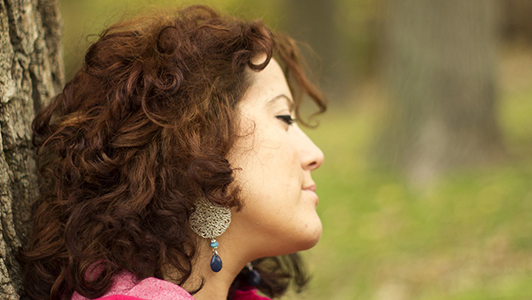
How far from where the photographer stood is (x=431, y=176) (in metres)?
5.50

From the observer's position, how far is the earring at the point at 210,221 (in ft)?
6.16

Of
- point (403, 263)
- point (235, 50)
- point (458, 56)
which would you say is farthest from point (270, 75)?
point (458, 56)

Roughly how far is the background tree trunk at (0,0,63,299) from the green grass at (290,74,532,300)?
7.73ft

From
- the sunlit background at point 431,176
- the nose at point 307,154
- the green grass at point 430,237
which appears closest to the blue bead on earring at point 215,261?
the nose at point 307,154

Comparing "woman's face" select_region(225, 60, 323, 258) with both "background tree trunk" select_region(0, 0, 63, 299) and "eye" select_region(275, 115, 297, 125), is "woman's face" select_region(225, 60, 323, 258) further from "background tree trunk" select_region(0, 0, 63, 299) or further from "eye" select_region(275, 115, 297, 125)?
"background tree trunk" select_region(0, 0, 63, 299)

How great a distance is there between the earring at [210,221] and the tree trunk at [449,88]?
3.97 metres

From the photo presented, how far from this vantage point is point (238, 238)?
195 centimetres

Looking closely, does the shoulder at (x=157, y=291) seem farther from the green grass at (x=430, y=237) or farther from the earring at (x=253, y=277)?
the green grass at (x=430, y=237)

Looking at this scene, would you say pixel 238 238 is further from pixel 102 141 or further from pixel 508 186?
pixel 508 186

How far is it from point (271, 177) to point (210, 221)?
247 mm

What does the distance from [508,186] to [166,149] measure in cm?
382

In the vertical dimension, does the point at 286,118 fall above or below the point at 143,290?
above

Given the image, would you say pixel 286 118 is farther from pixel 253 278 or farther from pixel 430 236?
pixel 430 236

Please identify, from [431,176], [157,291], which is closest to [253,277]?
[157,291]
